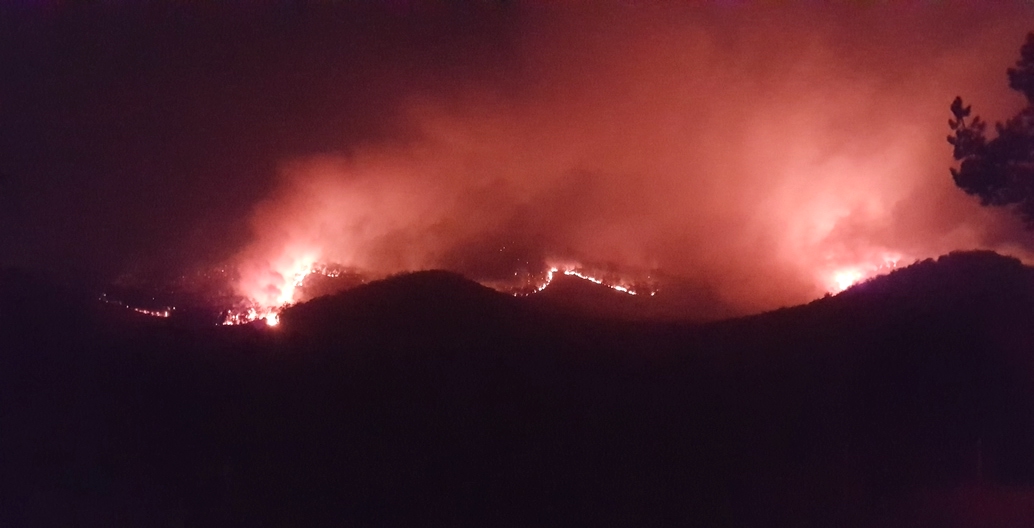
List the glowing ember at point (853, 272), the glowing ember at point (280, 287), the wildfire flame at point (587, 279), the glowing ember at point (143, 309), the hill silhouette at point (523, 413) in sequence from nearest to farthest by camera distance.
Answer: the hill silhouette at point (523, 413) → the glowing ember at point (143, 309) → the glowing ember at point (280, 287) → the wildfire flame at point (587, 279) → the glowing ember at point (853, 272)

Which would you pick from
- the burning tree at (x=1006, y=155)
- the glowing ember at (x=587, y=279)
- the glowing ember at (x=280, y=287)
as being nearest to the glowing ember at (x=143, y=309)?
the glowing ember at (x=280, y=287)

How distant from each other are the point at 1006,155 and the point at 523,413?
11.8 metres

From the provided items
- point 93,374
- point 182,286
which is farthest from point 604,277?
point 93,374

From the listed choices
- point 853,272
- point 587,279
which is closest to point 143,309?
point 587,279

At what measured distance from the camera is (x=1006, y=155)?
58.3 feet

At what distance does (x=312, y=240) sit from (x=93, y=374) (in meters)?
9.51

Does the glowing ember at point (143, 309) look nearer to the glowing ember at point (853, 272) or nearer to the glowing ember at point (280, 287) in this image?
the glowing ember at point (280, 287)

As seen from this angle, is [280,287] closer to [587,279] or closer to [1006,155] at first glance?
[587,279]

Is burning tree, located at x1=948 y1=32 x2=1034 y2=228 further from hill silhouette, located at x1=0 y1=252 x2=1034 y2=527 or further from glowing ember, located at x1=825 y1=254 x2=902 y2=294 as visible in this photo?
glowing ember, located at x1=825 y1=254 x2=902 y2=294

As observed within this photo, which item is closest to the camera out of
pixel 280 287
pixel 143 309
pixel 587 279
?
pixel 143 309

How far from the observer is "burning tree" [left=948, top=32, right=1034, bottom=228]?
57.8 ft

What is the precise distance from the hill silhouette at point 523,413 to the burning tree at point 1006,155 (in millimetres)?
2647

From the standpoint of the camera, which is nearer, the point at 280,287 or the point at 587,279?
the point at 280,287

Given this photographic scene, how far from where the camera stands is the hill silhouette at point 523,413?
1388 cm
